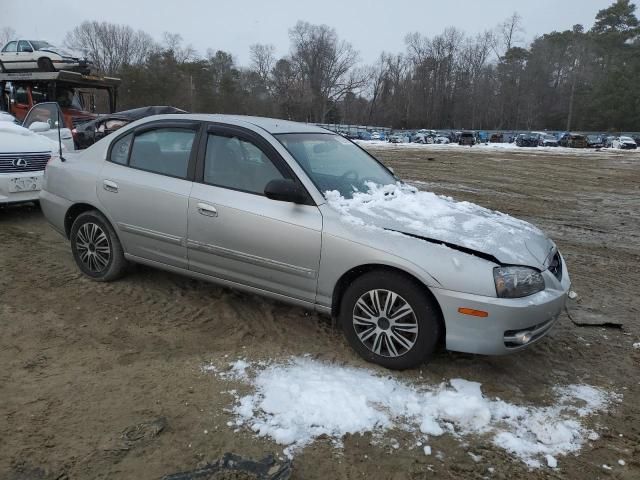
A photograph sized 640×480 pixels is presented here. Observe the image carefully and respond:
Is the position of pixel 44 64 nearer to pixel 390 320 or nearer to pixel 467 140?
pixel 390 320

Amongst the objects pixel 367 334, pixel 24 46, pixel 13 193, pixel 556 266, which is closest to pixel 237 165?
pixel 367 334

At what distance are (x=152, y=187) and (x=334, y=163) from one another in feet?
5.04

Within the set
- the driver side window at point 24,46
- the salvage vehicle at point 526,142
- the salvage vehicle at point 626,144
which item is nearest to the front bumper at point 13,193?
the driver side window at point 24,46

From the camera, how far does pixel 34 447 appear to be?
2594 mm

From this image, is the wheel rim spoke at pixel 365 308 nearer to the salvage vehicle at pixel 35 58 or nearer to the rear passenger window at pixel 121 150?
the rear passenger window at pixel 121 150

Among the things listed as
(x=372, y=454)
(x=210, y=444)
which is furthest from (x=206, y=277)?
(x=372, y=454)

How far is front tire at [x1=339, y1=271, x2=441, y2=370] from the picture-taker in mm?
3242

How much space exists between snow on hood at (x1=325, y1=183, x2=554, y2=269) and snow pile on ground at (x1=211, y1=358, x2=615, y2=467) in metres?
0.90

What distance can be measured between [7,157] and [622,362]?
23.5 ft

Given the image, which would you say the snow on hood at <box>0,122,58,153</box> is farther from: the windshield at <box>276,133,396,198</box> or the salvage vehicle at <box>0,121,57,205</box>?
the windshield at <box>276,133,396,198</box>

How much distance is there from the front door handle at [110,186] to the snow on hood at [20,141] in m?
3.03

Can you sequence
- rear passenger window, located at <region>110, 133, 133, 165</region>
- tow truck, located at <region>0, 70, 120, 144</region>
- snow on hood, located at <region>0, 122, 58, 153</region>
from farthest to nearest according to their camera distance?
tow truck, located at <region>0, 70, 120, 144</region>, snow on hood, located at <region>0, 122, 58, 153</region>, rear passenger window, located at <region>110, 133, 133, 165</region>

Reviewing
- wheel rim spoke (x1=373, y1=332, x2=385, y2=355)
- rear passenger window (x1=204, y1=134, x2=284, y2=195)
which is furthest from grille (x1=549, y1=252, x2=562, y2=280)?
rear passenger window (x1=204, y1=134, x2=284, y2=195)

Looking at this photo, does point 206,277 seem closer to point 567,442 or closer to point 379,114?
point 567,442
